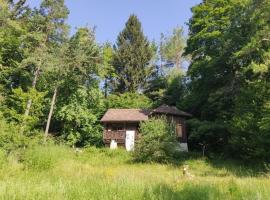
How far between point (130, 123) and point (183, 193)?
33.9 meters

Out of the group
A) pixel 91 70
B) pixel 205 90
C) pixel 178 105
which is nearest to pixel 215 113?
pixel 205 90

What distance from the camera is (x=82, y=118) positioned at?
1639 inches

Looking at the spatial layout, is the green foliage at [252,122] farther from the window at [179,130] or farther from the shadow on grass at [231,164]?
the window at [179,130]

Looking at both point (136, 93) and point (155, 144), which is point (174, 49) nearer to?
point (136, 93)

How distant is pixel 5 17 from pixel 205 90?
1946cm

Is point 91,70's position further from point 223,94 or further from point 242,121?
point 242,121

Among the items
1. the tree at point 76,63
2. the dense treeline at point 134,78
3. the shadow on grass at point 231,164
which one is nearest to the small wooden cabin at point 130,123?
the dense treeline at point 134,78

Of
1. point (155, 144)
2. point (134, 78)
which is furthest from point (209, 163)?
point (134, 78)

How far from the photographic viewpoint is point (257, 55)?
88.3 ft

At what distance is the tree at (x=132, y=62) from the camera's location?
51109mm

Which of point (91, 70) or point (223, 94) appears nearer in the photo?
point (223, 94)

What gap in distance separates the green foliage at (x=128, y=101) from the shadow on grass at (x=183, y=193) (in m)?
39.2

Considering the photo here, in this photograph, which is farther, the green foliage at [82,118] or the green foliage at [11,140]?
the green foliage at [82,118]

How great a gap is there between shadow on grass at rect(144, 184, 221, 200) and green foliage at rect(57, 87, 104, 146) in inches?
1315
